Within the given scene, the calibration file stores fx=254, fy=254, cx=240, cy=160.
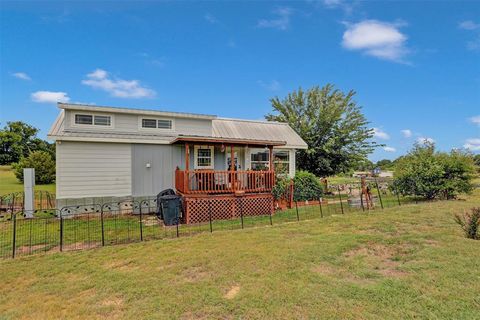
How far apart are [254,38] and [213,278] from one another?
47.6ft

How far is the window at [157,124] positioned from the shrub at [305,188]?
6.64m

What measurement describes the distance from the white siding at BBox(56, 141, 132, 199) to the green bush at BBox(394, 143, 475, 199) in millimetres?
13031

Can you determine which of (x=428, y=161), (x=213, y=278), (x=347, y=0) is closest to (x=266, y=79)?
(x=347, y=0)

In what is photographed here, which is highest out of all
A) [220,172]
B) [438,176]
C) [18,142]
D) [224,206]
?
[18,142]

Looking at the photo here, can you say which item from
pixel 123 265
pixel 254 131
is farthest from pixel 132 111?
pixel 123 265

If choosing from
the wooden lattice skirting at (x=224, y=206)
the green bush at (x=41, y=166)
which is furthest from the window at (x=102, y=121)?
the green bush at (x=41, y=166)

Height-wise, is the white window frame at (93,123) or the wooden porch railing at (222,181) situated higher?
the white window frame at (93,123)

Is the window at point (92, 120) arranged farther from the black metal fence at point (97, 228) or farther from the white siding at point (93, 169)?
the black metal fence at point (97, 228)

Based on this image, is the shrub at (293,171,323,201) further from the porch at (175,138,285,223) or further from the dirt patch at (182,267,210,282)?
the dirt patch at (182,267,210,282)

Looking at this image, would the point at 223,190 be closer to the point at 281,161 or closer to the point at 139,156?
the point at 139,156

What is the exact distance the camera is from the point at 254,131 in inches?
581

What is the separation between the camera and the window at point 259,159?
44.9ft

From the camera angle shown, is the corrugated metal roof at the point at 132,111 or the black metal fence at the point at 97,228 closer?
the black metal fence at the point at 97,228

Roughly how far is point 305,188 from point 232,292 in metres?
9.71
